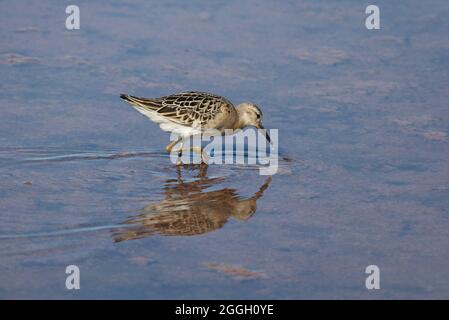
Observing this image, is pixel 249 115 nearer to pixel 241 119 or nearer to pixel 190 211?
pixel 241 119

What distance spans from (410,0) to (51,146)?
7.77 metres

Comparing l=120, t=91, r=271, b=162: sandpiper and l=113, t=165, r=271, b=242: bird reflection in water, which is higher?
l=120, t=91, r=271, b=162: sandpiper

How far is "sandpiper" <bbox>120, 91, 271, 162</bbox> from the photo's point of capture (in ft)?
38.2

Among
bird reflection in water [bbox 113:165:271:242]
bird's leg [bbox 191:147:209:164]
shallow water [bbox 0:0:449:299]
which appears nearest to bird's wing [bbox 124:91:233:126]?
bird's leg [bbox 191:147:209:164]

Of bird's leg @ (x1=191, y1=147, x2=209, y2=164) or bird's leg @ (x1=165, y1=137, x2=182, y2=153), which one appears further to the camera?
bird's leg @ (x1=165, y1=137, x2=182, y2=153)

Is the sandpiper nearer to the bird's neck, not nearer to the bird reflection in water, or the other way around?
the bird's neck

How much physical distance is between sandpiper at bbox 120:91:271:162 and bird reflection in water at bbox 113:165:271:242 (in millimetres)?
1003

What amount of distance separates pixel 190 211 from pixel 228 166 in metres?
1.68

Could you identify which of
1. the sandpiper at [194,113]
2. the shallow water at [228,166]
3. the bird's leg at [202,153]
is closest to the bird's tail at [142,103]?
the sandpiper at [194,113]

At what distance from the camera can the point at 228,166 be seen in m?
11.5

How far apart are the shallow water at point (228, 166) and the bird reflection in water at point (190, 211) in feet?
0.09

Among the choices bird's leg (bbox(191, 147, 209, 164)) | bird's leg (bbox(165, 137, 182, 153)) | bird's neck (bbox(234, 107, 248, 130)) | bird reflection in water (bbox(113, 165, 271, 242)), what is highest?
bird's neck (bbox(234, 107, 248, 130))

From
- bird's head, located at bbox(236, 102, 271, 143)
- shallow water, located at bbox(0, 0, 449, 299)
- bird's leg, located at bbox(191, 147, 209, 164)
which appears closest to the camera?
shallow water, located at bbox(0, 0, 449, 299)
